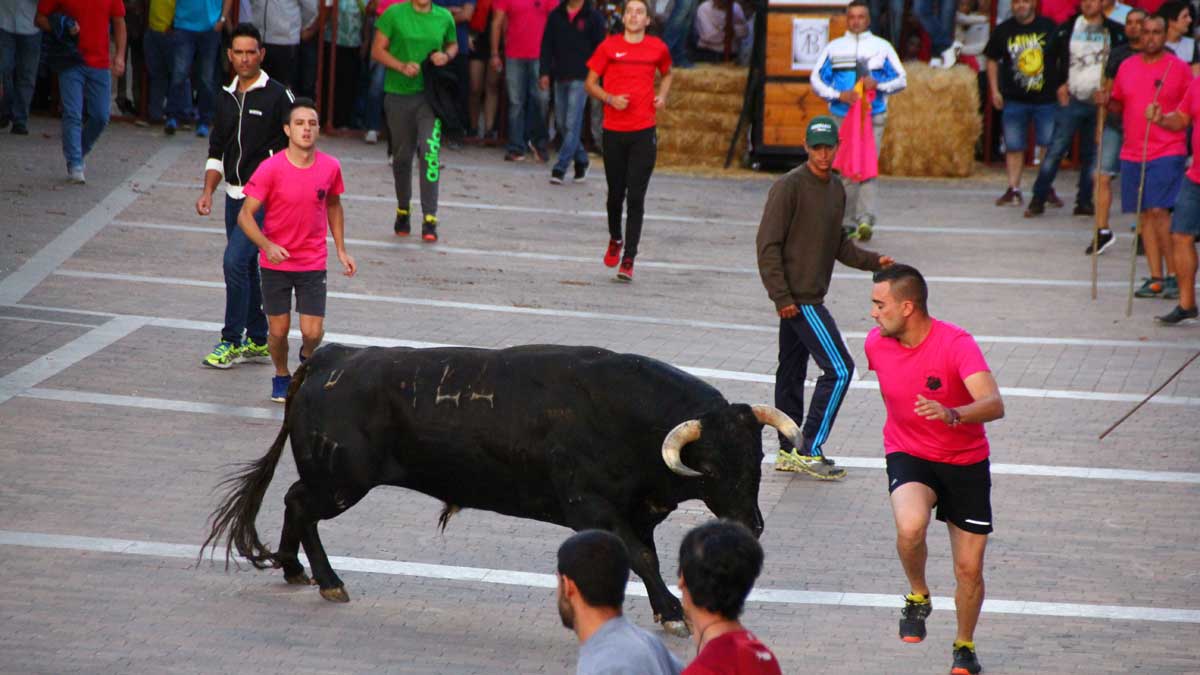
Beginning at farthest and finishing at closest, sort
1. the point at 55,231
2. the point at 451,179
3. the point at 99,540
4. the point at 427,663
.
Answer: the point at 451,179 < the point at 55,231 < the point at 99,540 < the point at 427,663

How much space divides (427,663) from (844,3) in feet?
49.1

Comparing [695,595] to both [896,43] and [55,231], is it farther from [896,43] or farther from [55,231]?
[896,43]

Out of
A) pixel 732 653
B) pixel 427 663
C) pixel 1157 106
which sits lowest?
pixel 427 663

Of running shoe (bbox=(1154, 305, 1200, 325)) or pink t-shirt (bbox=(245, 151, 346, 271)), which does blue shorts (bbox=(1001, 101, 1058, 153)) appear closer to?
running shoe (bbox=(1154, 305, 1200, 325))

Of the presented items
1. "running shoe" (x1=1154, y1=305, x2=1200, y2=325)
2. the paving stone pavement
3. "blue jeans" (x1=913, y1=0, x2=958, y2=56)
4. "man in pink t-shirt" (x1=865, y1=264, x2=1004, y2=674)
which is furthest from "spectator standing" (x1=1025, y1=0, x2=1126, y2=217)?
"man in pink t-shirt" (x1=865, y1=264, x2=1004, y2=674)

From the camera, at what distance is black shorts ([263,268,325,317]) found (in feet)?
34.2

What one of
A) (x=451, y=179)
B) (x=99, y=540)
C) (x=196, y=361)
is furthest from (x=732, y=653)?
(x=451, y=179)

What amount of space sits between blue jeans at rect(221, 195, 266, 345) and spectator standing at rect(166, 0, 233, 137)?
9226 millimetres

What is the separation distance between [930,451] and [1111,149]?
10.5 meters

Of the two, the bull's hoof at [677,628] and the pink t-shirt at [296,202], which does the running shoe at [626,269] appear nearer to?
the pink t-shirt at [296,202]

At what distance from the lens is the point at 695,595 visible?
4.50 meters

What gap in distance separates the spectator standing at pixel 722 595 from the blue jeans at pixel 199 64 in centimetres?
1712

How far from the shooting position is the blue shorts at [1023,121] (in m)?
19.2

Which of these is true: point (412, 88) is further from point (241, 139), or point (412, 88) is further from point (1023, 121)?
point (1023, 121)
